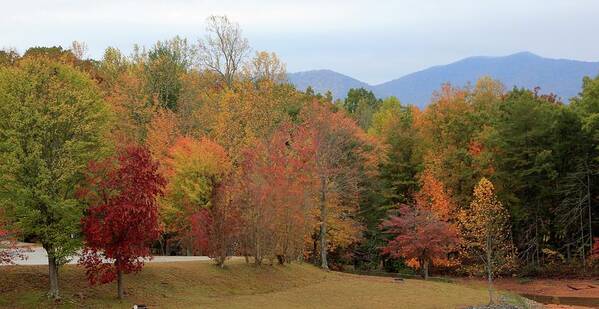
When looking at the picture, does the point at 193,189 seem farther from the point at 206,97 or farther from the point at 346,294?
the point at 206,97

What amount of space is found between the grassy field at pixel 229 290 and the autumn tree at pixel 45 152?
5.60ft

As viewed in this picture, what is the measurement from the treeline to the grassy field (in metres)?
1.15

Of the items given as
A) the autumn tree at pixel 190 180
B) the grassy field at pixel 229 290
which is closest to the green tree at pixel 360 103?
the autumn tree at pixel 190 180

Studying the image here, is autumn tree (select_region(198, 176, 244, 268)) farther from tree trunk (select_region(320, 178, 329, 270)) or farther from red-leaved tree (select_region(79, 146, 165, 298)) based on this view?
tree trunk (select_region(320, 178, 329, 270))

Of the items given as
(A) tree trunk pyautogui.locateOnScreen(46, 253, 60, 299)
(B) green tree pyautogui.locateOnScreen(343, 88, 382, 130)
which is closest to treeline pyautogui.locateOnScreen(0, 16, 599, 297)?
(A) tree trunk pyautogui.locateOnScreen(46, 253, 60, 299)

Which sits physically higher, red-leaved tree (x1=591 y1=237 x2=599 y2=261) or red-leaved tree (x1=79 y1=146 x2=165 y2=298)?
red-leaved tree (x1=79 y1=146 x2=165 y2=298)

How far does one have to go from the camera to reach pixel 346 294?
35938 mm

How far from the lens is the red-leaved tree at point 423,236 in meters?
49.6

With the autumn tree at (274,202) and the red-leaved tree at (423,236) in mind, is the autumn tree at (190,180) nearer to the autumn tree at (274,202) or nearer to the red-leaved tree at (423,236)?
the autumn tree at (274,202)

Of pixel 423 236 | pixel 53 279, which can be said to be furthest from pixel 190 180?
pixel 423 236

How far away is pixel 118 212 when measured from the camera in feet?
87.8

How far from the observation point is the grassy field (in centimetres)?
2722

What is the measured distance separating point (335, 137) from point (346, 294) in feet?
70.7

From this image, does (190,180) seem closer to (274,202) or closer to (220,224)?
(220,224)
